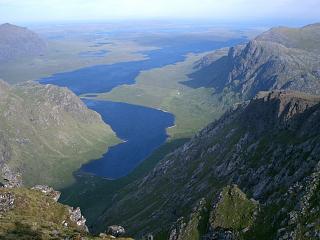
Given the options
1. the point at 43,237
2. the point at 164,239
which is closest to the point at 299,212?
the point at 164,239

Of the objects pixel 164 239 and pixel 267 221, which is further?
pixel 164 239

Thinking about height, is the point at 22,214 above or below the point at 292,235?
below

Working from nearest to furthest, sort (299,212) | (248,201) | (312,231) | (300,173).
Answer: (312,231) → (299,212) → (248,201) → (300,173)

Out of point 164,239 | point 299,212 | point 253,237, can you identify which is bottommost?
point 164,239

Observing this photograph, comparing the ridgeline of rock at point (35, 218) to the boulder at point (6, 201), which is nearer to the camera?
Result: the ridgeline of rock at point (35, 218)

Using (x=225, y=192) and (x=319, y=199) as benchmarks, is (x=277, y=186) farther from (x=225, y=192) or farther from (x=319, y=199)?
(x=319, y=199)

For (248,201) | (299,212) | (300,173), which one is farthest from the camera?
(300,173)

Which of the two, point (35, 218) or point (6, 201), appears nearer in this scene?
point (35, 218)

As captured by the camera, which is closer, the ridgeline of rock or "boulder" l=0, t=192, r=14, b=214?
the ridgeline of rock
